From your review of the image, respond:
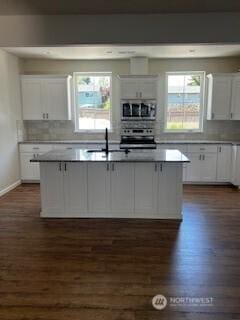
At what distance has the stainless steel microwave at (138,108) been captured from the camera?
620 cm

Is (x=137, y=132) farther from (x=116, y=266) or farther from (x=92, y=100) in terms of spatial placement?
(x=116, y=266)

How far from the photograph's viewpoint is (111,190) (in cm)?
418

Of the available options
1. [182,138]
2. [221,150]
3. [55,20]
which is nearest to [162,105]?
[182,138]

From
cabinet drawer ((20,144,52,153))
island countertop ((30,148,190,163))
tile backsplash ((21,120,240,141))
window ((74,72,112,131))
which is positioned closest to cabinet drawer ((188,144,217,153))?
tile backsplash ((21,120,240,141))

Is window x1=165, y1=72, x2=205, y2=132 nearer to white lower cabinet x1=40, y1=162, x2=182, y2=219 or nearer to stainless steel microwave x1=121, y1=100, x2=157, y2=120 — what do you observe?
stainless steel microwave x1=121, y1=100, x2=157, y2=120

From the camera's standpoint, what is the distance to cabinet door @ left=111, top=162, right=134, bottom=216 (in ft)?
13.5

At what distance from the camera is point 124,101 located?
245 inches

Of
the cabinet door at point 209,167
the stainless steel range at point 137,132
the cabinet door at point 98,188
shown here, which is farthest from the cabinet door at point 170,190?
the stainless steel range at point 137,132

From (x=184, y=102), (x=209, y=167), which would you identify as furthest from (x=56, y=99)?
(x=209, y=167)

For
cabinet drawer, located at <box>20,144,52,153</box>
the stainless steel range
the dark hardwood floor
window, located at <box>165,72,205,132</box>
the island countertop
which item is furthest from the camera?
window, located at <box>165,72,205,132</box>

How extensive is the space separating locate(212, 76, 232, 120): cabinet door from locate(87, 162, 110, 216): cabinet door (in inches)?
129

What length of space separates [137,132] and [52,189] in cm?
280

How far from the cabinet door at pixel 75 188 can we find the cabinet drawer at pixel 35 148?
2199mm

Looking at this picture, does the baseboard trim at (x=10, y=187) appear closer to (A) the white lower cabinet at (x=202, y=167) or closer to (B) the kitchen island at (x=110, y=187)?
(B) the kitchen island at (x=110, y=187)
